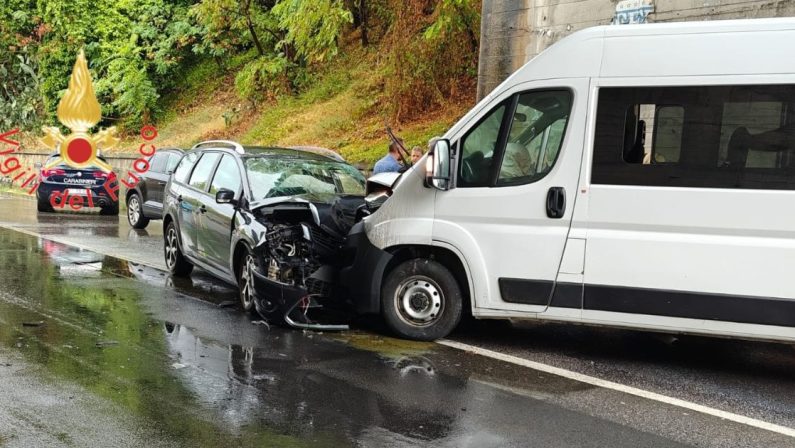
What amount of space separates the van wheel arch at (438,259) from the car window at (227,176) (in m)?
2.33

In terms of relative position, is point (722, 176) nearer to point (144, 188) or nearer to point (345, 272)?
point (345, 272)

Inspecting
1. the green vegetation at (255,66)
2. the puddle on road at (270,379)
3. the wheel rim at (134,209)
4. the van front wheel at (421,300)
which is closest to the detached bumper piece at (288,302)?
the puddle on road at (270,379)

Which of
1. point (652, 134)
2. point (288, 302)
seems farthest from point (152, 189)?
point (652, 134)

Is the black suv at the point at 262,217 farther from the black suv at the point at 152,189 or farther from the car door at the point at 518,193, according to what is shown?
the black suv at the point at 152,189

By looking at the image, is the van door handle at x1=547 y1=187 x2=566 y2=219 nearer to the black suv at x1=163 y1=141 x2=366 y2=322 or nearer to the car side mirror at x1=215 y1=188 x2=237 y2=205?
the black suv at x1=163 y1=141 x2=366 y2=322

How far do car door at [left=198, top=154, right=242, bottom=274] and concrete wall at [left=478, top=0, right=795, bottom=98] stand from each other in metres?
6.56

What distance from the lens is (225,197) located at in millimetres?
8641

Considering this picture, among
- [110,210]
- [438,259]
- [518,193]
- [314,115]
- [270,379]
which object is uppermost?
[314,115]

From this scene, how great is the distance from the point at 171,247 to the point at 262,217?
3.12 metres

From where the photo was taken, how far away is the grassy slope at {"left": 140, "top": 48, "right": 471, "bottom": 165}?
19.4m

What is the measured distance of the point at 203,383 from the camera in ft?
18.9

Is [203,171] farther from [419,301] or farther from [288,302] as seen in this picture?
[419,301]

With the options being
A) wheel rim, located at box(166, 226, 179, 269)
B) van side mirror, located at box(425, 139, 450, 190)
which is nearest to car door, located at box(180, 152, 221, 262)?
wheel rim, located at box(166, 226, 179, 269)

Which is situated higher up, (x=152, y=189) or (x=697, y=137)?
(x=697, y=137)
